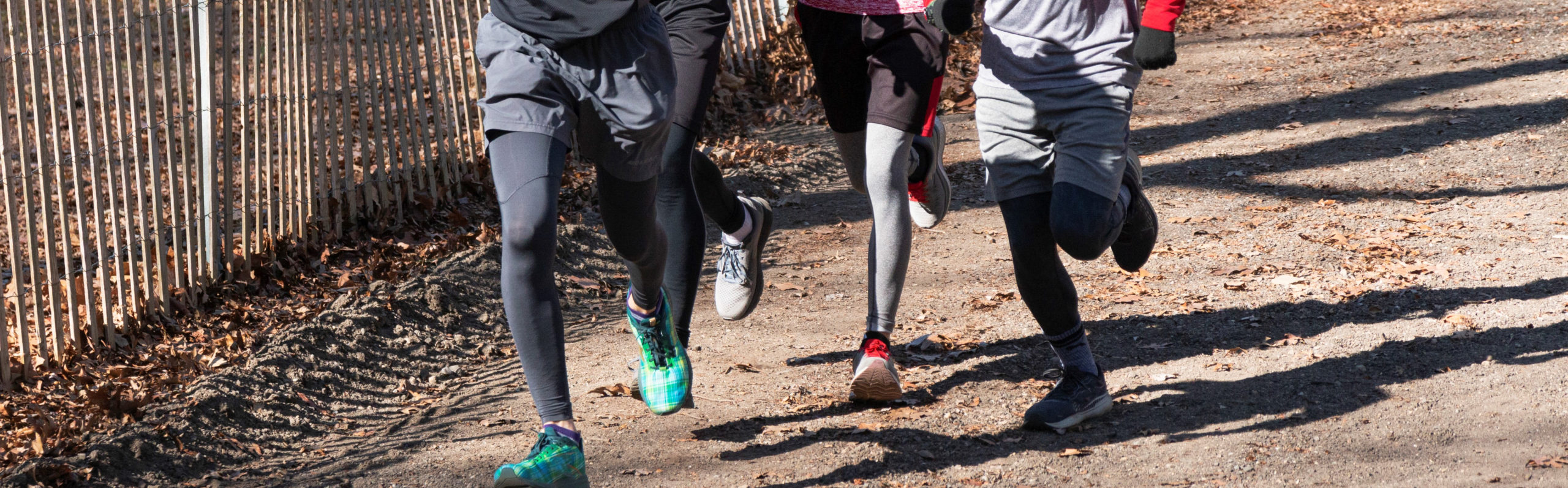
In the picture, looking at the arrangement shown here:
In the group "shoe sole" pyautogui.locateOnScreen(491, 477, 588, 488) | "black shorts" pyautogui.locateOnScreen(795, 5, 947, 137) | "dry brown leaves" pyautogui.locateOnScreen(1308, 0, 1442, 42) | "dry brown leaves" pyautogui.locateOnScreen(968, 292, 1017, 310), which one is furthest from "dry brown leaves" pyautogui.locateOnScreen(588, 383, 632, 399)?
"dry brown leaves" pyautogui.locateOnScreen(1308, 0, 1442, 42)

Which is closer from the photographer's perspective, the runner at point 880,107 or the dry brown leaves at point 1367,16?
the runner at point 880,107

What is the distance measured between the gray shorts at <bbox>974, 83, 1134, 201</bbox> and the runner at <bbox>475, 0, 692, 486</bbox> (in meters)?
0.95

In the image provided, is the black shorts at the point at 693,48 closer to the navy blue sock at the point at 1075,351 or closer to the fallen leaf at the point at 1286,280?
the navy blue sock at the point at 1075,351

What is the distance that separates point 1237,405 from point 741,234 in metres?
1.64

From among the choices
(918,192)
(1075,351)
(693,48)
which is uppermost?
(693,48)

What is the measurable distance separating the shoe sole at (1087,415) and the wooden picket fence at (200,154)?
2.95 m

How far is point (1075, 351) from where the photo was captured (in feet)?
11.8

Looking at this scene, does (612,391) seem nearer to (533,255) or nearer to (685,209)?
(685,209)

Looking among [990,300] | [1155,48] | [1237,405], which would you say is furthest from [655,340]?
[990,300]

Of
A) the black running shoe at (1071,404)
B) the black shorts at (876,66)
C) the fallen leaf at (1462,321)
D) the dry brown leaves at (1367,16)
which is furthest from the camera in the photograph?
the dry brown leaves at (1367,16)

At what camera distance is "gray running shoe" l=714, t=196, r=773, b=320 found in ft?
13.6

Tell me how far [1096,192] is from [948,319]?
1.62 metres

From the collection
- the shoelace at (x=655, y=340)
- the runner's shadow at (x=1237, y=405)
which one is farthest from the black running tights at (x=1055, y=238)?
the shoelace at (x=655, y=340)

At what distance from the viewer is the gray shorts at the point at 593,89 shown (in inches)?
113
